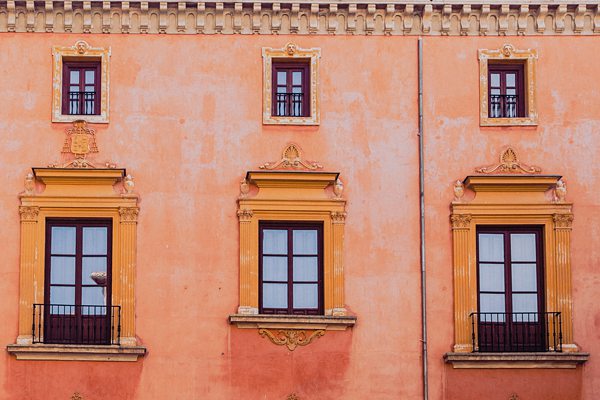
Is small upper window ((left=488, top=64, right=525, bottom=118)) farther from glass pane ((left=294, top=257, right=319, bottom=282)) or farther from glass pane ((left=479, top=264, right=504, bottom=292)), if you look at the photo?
glass pane ((left=294, top=257, right=319, bottom=282))

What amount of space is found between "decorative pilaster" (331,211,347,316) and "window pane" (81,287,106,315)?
15.3ft

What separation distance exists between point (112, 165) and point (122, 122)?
0.93 metres

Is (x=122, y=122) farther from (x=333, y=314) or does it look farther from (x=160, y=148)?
(x=333, y=314)

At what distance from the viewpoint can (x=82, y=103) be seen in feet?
112

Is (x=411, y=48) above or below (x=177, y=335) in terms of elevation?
above

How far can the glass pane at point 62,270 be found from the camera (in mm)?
33438

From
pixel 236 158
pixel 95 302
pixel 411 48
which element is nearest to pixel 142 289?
pixel 95 302

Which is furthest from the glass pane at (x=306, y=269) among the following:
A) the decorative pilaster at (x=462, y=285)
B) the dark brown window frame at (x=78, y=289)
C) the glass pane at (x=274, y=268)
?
the dark brown window frame at (x=78, y=289)

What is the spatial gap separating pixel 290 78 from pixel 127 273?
529 centimetres

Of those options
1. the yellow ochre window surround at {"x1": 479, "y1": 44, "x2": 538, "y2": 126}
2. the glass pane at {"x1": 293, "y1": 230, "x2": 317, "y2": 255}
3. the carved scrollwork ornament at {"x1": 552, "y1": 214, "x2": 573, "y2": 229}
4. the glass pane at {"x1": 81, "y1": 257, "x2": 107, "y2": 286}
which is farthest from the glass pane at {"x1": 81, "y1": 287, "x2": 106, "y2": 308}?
the carved scrollwork ornament at {"x1": 552, "y1": 214, "x2": 573, "y2": 229}

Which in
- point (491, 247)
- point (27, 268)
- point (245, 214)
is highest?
point (245, 214)

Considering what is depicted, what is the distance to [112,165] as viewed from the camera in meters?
33.7

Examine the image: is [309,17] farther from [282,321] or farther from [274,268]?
[282,321]

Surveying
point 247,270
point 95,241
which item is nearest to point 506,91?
point 247,270
